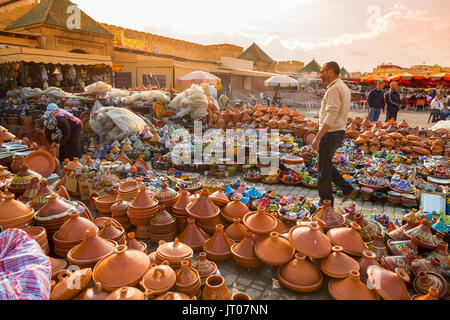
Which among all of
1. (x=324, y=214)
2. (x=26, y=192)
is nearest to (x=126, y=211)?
(x=26, y=192)

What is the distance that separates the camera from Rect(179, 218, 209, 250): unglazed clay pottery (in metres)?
Result: 2.82

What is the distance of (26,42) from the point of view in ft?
46.0

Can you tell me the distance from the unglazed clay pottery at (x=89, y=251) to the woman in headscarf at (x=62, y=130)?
422 cm

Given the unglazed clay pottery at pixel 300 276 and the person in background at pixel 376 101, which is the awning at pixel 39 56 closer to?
the person in background at pixel 376 101

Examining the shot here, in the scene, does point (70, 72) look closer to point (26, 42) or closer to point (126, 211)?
point (26, 42)

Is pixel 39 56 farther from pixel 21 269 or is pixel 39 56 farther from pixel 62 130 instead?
pixel 21 269

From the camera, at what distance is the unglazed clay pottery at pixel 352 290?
2018 millimetres

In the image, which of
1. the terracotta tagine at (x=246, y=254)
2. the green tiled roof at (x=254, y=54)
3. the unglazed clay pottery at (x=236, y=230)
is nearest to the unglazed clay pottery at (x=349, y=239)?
the terracotta tagine at (x=246, y=254)

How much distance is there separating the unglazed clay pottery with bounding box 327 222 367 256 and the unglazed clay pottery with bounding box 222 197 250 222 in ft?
2.98

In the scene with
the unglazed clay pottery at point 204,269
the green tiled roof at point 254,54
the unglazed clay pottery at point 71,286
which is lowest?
the unglazed clay pottery at point 204,269

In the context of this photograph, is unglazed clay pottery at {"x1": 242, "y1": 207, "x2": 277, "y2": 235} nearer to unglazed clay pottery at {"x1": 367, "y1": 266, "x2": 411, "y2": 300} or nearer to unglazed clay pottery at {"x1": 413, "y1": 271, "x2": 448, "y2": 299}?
unglazed clay pottery at {"x1": 367, "y1": 266, "x2": 411, "y2": 300}

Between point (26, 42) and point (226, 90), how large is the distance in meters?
14.5

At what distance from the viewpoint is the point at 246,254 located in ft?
8.36

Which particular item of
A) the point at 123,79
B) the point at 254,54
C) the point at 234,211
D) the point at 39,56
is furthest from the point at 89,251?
the point at 254,54
